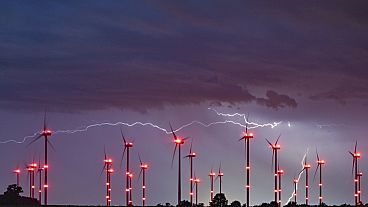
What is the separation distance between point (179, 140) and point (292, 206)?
32838mm

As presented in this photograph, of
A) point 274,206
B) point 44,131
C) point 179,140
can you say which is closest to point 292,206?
point 274,206

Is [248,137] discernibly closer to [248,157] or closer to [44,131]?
[248,157]

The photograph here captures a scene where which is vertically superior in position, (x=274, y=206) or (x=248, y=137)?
(x=248, y=137)

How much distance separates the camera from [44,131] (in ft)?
602

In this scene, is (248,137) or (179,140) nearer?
(179,140)

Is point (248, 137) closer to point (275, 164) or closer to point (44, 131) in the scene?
point (275, 164)

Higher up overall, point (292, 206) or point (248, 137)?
point (248, 137)

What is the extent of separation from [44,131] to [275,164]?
59142 millimetres

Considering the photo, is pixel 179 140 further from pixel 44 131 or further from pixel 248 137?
pixel 44 131

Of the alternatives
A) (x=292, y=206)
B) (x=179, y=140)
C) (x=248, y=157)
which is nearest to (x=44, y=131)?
(x=179, y=140)

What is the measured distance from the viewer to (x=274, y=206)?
19500 centimetres

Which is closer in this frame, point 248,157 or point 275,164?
point 248,157

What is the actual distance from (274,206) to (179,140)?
115ft


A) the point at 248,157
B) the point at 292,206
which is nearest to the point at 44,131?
the point at 248,157
